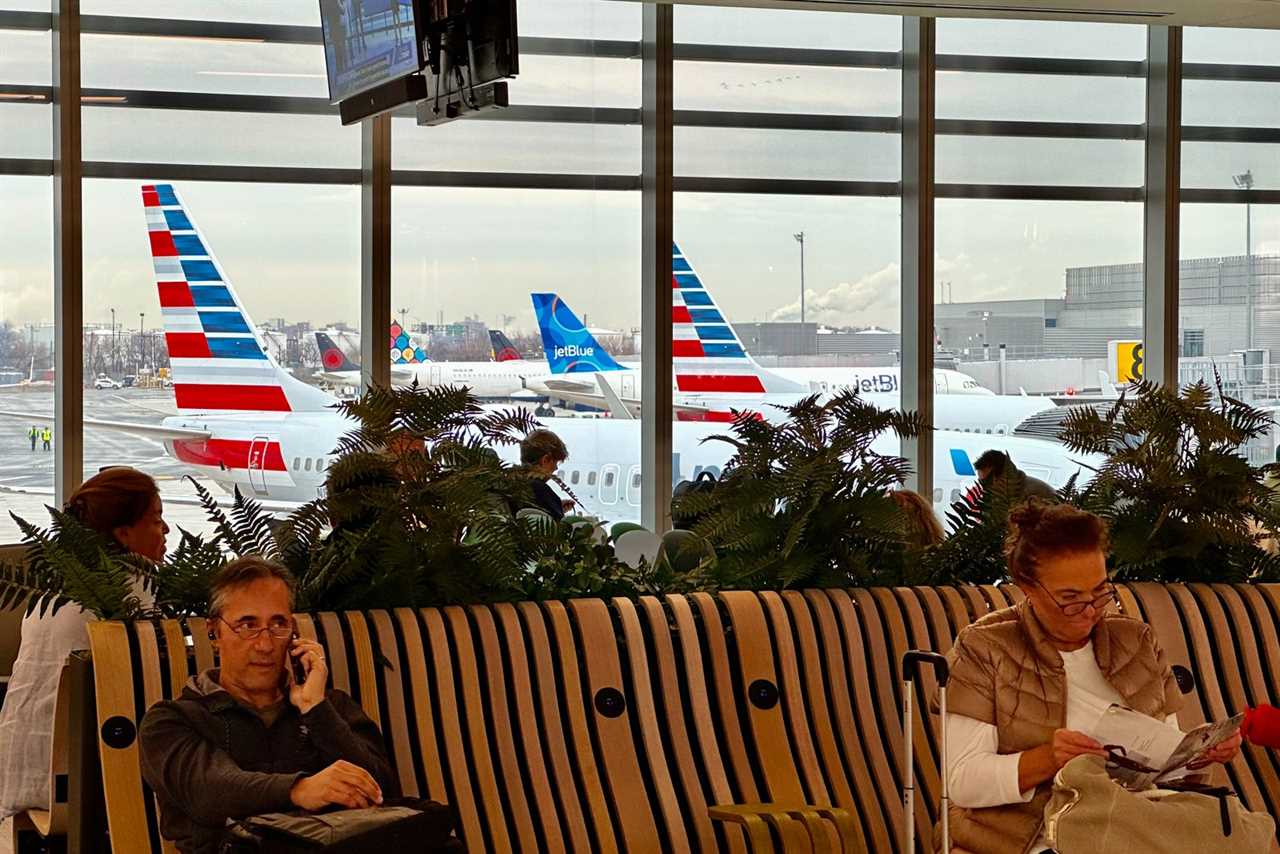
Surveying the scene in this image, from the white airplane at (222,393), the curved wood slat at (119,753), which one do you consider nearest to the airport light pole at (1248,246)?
the white airplane at (222,393)

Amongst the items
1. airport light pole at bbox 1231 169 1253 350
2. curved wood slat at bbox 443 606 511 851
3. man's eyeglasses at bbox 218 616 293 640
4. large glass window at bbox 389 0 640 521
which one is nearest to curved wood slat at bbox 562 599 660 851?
curved wood slat at bbox 443 606 511 851

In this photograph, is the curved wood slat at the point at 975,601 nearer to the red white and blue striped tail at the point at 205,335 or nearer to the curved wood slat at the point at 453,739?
the curved wood slat at the point at 453,739

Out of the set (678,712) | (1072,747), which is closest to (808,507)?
(678,712)

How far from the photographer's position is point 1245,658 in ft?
14.2

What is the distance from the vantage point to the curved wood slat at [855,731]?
12.7ft

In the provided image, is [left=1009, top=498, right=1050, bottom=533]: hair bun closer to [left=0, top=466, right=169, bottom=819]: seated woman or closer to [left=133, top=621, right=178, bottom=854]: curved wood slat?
[left=133, top=621, right=178, bottom=854]: curved wood slat

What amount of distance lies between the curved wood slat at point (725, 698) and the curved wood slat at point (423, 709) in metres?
0.64

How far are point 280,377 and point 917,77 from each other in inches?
162

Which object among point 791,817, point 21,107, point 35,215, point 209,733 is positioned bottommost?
point 791,817

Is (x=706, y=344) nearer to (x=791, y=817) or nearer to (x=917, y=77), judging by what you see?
(x=917, y=77)

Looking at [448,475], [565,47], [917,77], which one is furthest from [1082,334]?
[448,475]

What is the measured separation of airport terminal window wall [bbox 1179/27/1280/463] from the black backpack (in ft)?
26.9

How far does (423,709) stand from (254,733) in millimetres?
527

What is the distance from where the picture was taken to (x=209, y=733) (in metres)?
3.16
